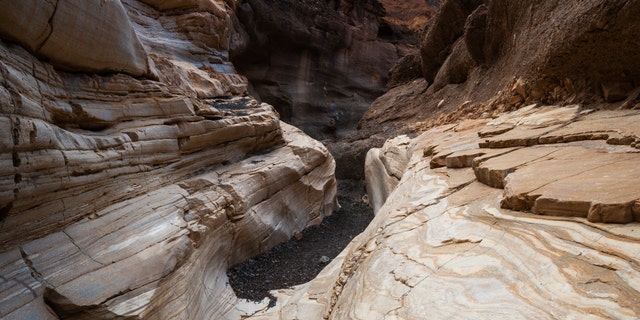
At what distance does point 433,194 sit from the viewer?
4.02 meters

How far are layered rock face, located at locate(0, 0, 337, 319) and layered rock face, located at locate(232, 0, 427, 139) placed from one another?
1245cm

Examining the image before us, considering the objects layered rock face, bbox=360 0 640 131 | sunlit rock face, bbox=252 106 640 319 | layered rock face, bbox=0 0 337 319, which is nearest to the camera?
sunlit rock face, bbox=252 106 640 319

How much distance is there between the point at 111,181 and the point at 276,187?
12.1 ft

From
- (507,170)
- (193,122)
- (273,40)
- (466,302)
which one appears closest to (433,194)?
(507,170)

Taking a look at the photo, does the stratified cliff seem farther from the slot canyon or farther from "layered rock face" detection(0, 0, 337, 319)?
"layered rock face" detection(0, 0, 337, 319)

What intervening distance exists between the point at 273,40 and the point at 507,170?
58.5 feet

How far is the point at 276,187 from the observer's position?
7.75m

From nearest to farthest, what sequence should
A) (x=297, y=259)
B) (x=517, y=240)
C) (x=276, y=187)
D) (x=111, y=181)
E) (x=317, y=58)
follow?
(x=517, y=240)
(x=111, y=181)
(x=297, y=259)
(x=276, y=187)
(x=317, y=58)

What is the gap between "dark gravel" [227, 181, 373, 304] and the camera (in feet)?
19.5

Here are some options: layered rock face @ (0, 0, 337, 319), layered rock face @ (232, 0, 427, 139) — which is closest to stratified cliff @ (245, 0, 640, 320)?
layered rock face @ (0, 0, 337, 319)

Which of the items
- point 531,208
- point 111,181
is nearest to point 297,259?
point 111,181

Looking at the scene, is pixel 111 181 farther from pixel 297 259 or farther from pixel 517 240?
pixel 517 240

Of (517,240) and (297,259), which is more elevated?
(517,240)

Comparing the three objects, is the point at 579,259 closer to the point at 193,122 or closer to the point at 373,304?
the point at 373,304
